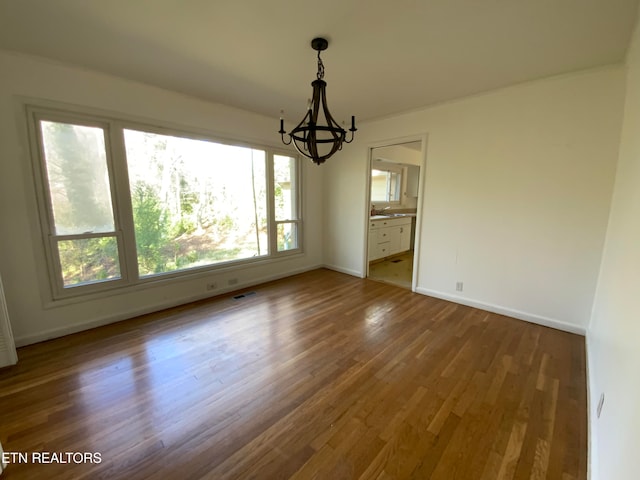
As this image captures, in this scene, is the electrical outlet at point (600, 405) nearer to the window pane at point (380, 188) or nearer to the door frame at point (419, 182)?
the door frame at point (419, 182)

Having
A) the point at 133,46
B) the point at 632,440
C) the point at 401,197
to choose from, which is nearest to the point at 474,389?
the point at 632,440

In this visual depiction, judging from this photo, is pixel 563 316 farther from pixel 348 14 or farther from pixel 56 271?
pixel 56 271

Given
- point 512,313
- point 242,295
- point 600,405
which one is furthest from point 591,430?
point 242,295

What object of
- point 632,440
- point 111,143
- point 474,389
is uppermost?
point 111,143

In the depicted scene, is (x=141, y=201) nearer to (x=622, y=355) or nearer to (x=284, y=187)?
(x=284, y=187)

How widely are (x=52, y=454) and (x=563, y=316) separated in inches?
167

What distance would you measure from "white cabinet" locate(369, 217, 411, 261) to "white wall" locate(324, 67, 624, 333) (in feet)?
5.11

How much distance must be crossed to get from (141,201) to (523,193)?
4.30 meters

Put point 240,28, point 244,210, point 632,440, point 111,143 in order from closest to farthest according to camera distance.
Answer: point 632,440 → point 240,28 → point 111,143 → point 244,210

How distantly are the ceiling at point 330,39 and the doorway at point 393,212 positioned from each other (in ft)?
7.81

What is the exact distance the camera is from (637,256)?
4.08 feet

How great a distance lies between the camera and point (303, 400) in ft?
5.92

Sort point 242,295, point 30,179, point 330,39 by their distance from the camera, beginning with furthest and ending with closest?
point 242,295, point 30,179, point 330,39

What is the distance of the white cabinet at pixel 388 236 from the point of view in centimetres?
523
